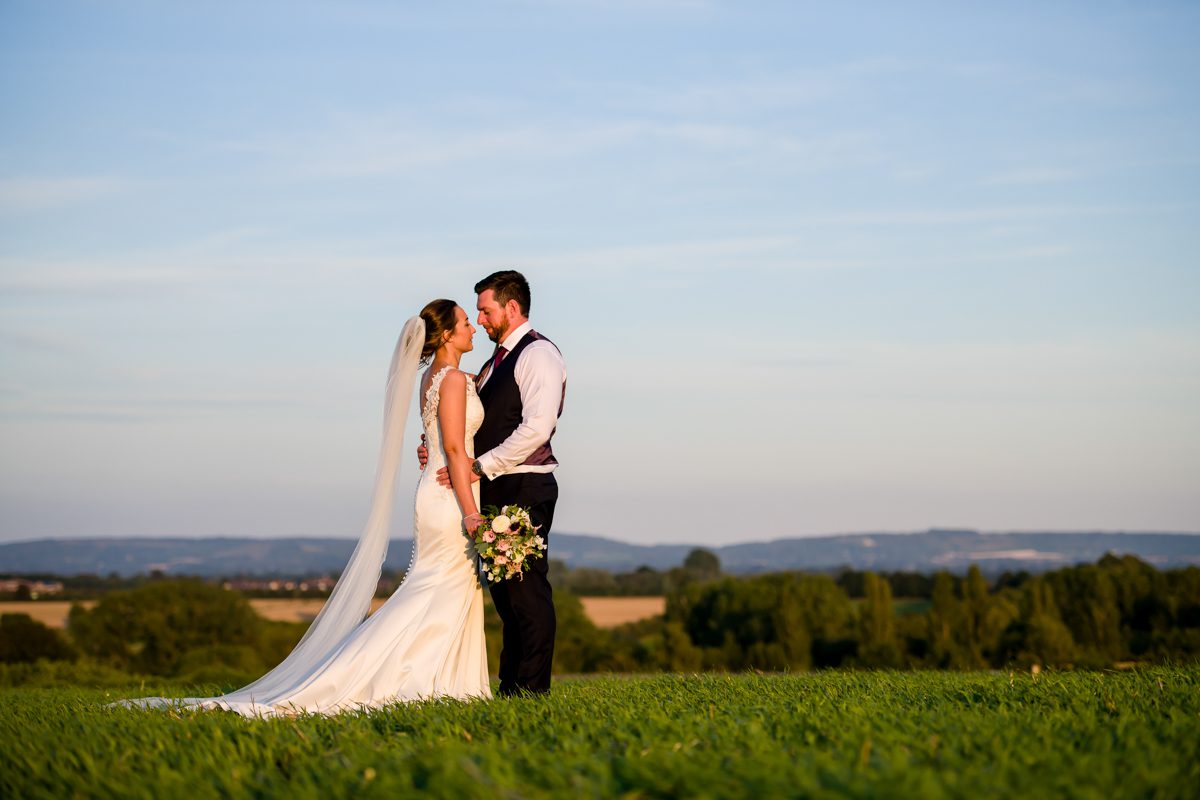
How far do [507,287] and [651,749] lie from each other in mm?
5242

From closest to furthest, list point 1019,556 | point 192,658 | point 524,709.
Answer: point 524,709
point 192,658
point 1019,556

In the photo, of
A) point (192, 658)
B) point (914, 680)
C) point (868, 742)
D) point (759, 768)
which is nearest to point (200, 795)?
point (759, 768)

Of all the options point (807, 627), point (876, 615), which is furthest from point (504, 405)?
point (807, 627)

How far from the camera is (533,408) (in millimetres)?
9047

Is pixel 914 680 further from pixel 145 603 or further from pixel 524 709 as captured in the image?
pixel 145 603

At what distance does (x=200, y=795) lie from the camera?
474 cm

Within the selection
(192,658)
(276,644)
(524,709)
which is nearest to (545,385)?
(524,709)

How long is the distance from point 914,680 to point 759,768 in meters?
6.10

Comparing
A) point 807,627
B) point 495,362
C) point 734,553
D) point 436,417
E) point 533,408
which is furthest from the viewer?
point 734,553

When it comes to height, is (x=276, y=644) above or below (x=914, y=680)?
below

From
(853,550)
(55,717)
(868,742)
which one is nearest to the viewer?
(868,742)

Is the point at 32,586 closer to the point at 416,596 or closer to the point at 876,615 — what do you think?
the point at 876,615

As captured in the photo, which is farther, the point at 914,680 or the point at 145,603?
the point at 145,603

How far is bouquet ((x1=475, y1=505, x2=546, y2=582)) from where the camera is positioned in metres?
8.63
